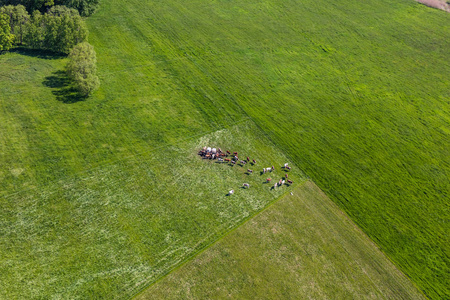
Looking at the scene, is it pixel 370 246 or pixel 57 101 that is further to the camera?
pixel 57 101

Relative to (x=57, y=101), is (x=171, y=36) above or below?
above

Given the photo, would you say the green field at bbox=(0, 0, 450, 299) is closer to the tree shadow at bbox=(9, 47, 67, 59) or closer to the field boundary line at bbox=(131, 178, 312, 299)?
the tree shadow at bbox=(9, 47, 67, 59)

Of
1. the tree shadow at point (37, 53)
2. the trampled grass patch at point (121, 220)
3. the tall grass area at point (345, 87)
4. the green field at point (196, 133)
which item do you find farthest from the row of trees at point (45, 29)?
the trampled grass patch at point (121, 220)

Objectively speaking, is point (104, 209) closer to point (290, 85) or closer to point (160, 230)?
point (160, 230)

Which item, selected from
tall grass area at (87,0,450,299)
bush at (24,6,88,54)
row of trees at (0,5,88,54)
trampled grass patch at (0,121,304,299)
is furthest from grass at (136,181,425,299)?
row of trees at (0,5,88,54)

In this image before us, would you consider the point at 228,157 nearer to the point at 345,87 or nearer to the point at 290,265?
the point at 290,265

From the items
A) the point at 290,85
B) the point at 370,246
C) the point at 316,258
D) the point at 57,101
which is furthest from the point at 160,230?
the point at 290,85
